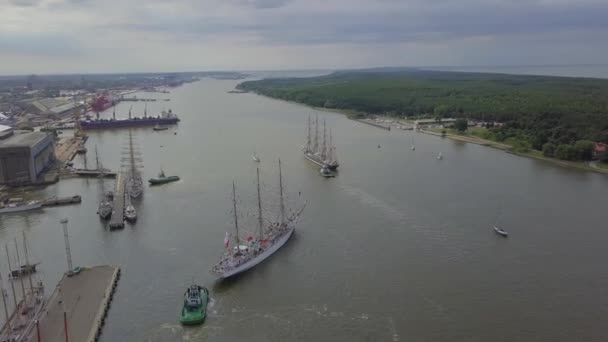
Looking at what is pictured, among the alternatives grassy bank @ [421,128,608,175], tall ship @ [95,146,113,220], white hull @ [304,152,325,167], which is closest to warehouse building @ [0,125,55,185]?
tall ship @ [95,146,113,220]

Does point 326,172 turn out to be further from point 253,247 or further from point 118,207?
point 253,247

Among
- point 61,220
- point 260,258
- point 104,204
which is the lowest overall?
point 260,258

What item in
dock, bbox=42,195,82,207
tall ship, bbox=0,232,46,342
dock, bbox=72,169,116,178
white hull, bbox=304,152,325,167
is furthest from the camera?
white hull, bbox=304,152,325,167

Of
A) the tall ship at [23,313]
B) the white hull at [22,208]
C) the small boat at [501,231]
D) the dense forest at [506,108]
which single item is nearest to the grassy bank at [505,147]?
the dense forest at [506,108]

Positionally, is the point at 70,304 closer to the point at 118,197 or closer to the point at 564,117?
the point at 118,197

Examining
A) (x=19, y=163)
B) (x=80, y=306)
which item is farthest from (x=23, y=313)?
(x=19, y=163)

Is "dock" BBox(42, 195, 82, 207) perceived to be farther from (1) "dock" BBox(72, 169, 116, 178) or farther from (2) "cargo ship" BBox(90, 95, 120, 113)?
(2) "cargo ship" BBox(90, 95, 120, 113)
